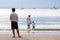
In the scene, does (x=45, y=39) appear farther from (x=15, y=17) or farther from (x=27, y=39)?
(x=15, y=17)

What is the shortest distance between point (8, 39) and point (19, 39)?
58 cm

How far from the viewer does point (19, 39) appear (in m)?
11.6

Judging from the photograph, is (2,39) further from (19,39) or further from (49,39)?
(49,39)

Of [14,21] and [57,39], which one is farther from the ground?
[14,21]

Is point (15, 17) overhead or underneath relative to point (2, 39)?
overhead

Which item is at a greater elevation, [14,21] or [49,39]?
[14,21]

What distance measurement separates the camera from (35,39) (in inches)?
Answer: 468

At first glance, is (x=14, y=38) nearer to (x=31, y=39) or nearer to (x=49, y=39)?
(x=31, y=39)

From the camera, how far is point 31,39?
11.8 meters

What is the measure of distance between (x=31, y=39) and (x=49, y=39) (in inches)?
36.3

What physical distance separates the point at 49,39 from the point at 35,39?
71 centimetres

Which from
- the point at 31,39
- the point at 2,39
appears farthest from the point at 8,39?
the point at 31,39

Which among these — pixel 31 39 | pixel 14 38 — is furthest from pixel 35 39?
pixel 14 38

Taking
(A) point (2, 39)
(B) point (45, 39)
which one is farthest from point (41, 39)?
(A) point (2, 39)
